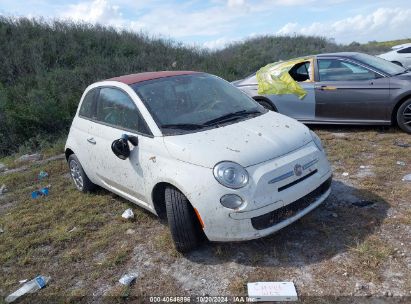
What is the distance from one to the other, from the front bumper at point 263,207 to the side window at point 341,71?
396cm

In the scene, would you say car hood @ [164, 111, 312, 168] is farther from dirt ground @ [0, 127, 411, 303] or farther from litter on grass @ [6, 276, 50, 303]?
litter on grass @ [6, 276, 50, 303]

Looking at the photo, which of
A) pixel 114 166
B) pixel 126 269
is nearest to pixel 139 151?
pixel 114 166

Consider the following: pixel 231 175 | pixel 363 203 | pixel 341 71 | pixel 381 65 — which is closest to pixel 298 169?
pixel 231 175

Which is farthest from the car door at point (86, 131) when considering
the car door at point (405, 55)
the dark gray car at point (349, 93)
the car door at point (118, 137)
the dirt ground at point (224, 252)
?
the car door at point (405, 55)

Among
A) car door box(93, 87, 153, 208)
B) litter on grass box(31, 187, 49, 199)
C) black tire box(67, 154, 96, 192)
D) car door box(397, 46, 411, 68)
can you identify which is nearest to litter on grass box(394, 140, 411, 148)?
car door box(93, 87, 153, 208)

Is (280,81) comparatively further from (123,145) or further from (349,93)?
(123,145)

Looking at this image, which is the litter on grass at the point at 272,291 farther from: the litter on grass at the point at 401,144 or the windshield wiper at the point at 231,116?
the litter on grass at the point at 401,144

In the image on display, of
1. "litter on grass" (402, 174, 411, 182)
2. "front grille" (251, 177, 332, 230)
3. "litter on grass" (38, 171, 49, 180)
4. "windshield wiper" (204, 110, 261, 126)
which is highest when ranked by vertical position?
"windshield wiper" (204, 110, 261, 126)

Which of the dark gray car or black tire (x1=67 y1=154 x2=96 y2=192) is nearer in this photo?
black tire (x1=67 y1=154 x2=96 y2=192)

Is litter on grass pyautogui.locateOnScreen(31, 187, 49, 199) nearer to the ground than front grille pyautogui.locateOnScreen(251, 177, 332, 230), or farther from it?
nearer to the ground

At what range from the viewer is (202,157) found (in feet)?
11.2

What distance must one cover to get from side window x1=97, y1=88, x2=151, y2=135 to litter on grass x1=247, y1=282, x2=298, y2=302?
1824 mm

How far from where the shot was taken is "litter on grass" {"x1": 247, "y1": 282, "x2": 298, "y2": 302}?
117 inches

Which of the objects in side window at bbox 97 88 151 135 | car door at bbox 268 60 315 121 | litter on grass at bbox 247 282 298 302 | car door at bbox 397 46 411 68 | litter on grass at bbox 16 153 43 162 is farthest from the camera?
car door at bbox 397 46 411 68
